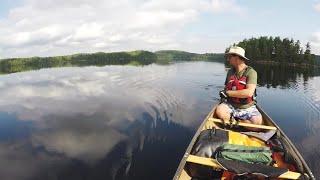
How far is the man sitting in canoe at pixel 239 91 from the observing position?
11.1m

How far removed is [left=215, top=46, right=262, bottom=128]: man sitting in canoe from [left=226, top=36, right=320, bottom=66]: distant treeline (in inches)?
4292

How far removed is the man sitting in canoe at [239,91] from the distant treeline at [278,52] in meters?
109

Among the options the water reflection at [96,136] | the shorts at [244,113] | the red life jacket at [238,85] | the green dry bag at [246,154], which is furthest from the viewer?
the shorts at [244,113]

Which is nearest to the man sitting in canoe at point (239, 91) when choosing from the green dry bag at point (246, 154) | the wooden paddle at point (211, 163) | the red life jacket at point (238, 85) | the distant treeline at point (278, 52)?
the red life jacket at point (238, 85)

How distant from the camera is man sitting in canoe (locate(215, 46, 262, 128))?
11102 mm

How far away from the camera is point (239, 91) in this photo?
11273 mm

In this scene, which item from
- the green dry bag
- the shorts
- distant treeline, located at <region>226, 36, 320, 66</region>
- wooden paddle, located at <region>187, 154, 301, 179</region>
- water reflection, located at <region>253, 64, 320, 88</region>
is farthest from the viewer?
distant treeline, located at <region>226, 36, 320, 66</region>

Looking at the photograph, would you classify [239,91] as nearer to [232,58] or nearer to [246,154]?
[232,58]

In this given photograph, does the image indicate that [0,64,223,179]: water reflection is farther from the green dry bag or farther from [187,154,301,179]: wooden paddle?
the green dry bag

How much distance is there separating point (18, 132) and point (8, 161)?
13.7 ft

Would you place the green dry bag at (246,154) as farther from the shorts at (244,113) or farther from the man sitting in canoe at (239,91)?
the shorts at (244,113)

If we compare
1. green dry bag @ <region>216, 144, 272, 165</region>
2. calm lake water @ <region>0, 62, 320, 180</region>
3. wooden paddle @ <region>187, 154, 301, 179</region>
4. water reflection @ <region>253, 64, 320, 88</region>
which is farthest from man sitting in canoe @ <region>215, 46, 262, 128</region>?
water reflection @ <region>253, 64, 320, 88</region>

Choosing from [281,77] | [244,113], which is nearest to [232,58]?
[244,113]

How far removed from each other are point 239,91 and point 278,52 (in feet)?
377
